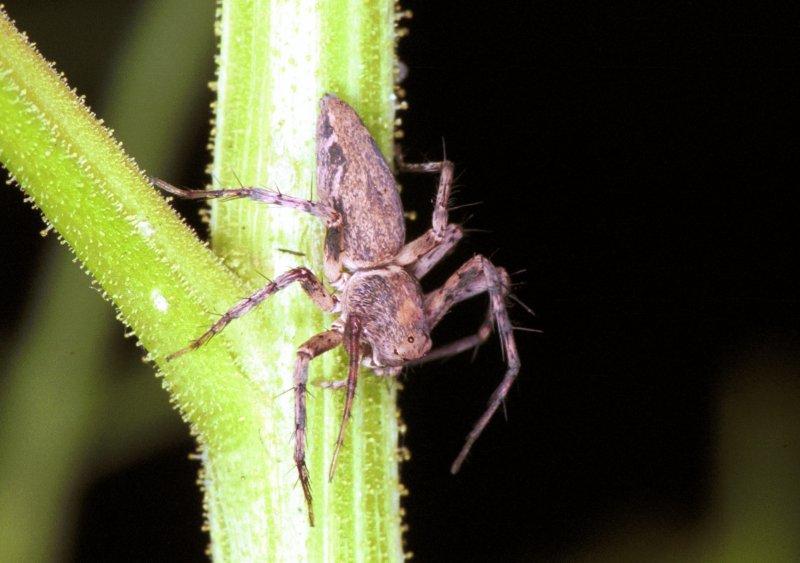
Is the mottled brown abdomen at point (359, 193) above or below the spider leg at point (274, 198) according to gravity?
above

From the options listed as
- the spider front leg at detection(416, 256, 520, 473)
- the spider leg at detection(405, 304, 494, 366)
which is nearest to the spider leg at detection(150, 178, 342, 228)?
the spider front leg at detection(416, 256, 520, 473)

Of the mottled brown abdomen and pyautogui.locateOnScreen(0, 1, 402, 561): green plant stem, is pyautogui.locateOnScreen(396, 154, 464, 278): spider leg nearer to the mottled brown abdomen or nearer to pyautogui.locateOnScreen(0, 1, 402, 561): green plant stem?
the mottled brown abdomen

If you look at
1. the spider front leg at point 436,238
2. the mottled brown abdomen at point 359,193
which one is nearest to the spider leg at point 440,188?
the spider front leg at point 436,238

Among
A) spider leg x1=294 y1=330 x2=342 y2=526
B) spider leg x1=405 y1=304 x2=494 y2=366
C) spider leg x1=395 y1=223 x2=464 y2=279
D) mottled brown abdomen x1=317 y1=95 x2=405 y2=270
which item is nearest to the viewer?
spider leg x1=294 y1=330 x2=342 y2=526

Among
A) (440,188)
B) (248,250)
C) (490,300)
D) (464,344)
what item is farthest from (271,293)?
(464,344)

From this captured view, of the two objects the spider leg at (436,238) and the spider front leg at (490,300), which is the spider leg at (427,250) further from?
the spider front leg at (490,300)

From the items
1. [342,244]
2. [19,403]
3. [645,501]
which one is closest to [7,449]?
[19,403]
